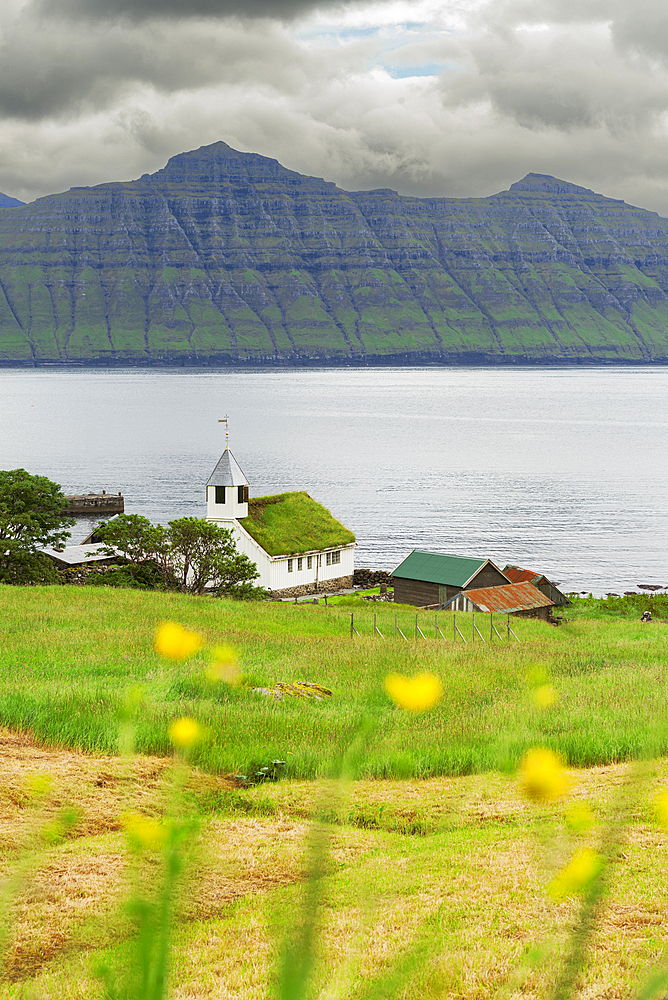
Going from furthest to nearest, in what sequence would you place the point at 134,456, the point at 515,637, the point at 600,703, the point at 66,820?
the point at 134,456
the point at 515,637
the point at 600,703
the point at 66,820

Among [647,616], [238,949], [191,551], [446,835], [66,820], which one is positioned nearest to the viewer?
[66,820]

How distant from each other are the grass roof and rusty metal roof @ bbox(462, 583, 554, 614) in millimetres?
13944

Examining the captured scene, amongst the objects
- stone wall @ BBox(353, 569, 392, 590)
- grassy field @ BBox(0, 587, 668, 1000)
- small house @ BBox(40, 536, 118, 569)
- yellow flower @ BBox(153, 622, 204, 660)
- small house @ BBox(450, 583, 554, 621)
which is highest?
yellow flower @ BBox(153, 622, 204, 660)

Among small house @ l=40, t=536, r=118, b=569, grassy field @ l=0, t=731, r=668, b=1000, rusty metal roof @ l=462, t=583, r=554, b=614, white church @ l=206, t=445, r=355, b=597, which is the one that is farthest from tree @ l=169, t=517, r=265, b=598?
grassy field @ l=0, t=731, r=668, b=1000

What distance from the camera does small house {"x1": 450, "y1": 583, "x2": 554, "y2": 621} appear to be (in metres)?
46.8

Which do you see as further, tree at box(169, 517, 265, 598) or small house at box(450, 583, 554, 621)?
small house at box(450, 583, 554, 621)

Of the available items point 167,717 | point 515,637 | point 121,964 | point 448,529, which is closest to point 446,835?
point 121,964

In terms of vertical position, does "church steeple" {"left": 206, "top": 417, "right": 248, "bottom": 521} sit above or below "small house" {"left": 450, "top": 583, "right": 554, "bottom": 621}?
above

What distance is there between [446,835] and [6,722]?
6.04 m

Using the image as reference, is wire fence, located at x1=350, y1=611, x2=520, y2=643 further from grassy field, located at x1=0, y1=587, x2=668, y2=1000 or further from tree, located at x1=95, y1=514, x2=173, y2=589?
grassy field, located at x1=0, y1=587, x2=668, y2=1000

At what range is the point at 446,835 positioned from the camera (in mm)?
8188

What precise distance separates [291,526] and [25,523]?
21161 millimetres

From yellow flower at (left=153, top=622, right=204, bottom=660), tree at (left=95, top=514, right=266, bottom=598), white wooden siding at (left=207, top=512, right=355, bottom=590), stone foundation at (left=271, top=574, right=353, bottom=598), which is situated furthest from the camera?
stone foundation at (left=271, top=574, right=353, bottom=598)

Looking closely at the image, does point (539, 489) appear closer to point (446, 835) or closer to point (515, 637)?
point (515, 637)
